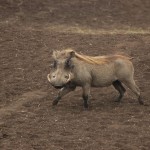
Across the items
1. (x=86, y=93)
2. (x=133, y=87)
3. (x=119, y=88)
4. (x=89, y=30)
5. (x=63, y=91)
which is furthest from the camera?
(x=89, y=30)

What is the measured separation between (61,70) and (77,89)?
2026 mm

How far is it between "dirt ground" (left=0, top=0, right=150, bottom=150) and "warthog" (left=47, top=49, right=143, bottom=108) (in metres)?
0.39

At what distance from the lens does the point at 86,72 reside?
9.22m

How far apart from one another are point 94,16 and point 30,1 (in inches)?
110

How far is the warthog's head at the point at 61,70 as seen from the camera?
874 centimetres

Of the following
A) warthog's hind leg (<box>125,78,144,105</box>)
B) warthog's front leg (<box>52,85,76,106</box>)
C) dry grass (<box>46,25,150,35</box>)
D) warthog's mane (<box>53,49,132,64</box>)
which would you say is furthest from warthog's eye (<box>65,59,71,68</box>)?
dry grass (<box>46,25,150,35</box>)

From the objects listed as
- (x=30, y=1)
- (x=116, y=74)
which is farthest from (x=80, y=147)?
(x=30, y=1)

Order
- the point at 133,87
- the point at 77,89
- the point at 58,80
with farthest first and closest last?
the point at 77,89
the point at 133,87
the point at 58,80

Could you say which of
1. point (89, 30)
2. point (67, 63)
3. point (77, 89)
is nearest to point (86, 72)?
point (67, 63)

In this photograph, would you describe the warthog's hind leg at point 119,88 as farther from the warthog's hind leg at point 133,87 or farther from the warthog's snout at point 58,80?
the warthog's snout at point 58,80

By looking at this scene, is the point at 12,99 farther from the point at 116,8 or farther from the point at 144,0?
the point at 144,0

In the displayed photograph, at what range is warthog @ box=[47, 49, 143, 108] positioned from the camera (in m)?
8.90

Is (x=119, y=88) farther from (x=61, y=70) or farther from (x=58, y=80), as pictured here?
(x=58, y=80)

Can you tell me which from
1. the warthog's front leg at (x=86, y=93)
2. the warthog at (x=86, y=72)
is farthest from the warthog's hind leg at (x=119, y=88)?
the warthog's front leg at (x=86, y=93)
